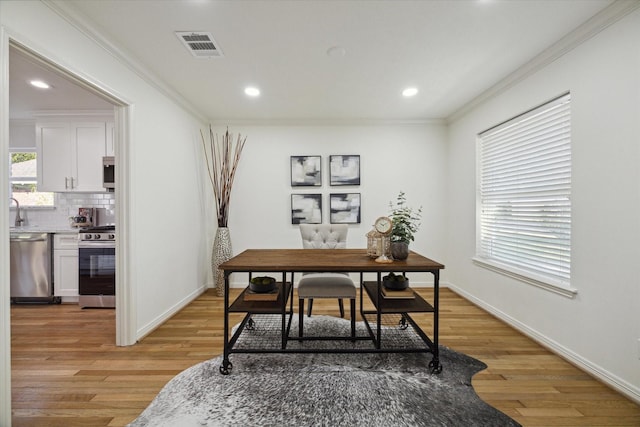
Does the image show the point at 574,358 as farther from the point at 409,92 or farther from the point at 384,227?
the point at 409,92

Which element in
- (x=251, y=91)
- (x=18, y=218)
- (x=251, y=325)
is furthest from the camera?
(x=18, y=218)

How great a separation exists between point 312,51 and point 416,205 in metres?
2.61

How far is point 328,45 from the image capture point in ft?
7.25

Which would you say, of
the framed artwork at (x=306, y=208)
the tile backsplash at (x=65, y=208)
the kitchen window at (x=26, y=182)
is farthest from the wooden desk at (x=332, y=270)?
the kitchen window at (x=26, y=182)

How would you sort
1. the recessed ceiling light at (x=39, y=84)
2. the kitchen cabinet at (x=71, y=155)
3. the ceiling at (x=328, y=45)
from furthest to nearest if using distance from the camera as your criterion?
the kitchen cabinet at (x=71, y=155), the recessed ceiling light at (x=39, y=84), the ceiling at (x=328, y=45)

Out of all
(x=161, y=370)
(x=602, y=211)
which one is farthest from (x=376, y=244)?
(x=161, y=370)

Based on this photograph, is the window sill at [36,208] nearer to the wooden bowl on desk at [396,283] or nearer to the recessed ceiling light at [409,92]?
the wooden bowl on desk at [396,283]

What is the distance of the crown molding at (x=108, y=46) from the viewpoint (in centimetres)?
177

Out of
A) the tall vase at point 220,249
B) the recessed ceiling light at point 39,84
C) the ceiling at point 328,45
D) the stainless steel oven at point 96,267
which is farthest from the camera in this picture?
the tall vase at point 220,249

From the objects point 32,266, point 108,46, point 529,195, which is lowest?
point 32,266

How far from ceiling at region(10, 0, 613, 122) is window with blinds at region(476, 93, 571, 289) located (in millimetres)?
602

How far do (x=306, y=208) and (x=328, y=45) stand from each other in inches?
88.1

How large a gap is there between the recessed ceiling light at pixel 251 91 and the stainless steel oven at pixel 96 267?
2256mm

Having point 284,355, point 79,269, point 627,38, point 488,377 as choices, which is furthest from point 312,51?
point 79,269
